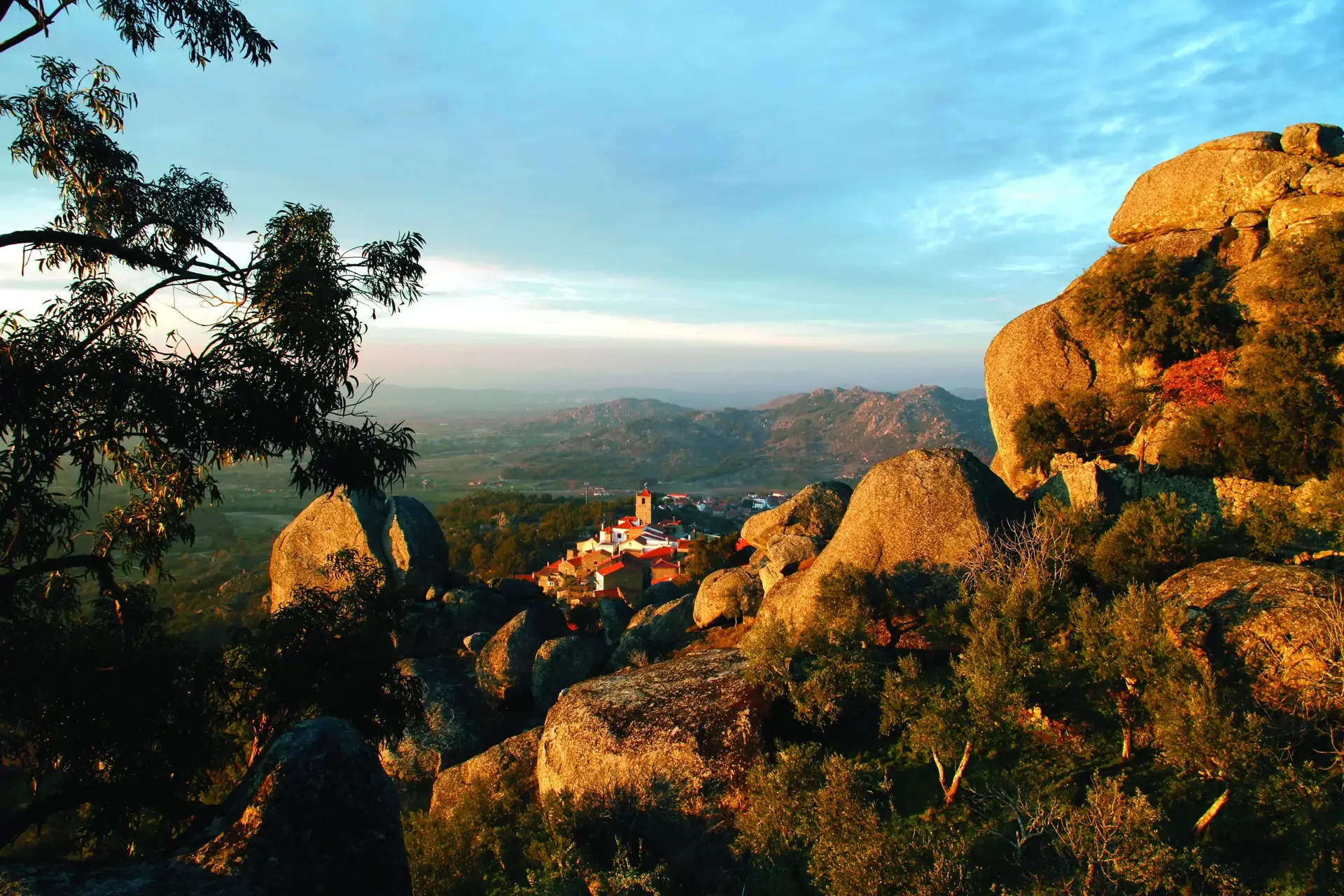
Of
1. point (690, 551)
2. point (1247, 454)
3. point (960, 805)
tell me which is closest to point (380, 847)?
point (960, 805)

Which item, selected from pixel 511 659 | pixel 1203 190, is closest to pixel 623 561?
pixel 511 659

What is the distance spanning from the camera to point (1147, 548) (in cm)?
1264

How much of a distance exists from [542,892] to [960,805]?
604cm

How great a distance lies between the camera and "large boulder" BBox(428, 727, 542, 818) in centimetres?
1302

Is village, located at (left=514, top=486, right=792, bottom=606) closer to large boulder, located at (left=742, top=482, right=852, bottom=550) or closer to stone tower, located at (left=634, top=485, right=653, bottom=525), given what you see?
→ stone tower, located at (left=634, top=485, right=653, bottom=525)

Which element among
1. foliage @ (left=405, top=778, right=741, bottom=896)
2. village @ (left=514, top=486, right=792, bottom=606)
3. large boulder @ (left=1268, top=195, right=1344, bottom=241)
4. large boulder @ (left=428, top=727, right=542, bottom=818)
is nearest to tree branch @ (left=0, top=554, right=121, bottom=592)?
foliage @ (left=405, top=778, right=741, bottom=896)

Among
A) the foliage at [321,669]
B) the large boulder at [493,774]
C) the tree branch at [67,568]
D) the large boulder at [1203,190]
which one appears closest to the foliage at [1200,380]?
the large boulder at [1203,190]

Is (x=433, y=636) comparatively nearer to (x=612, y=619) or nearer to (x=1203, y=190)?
(x=612, y=619)

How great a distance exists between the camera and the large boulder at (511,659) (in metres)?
18.3

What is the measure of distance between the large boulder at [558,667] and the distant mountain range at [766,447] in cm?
12220

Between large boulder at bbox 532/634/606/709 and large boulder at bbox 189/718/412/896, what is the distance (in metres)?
12.6

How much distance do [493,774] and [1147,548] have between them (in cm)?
1395

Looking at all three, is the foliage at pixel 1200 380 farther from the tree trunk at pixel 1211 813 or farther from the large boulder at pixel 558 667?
the large boulder at pixel 558 667

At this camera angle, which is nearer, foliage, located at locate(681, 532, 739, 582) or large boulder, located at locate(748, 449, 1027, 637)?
large boulder, located at locate(748, 449, 1027, 637)
